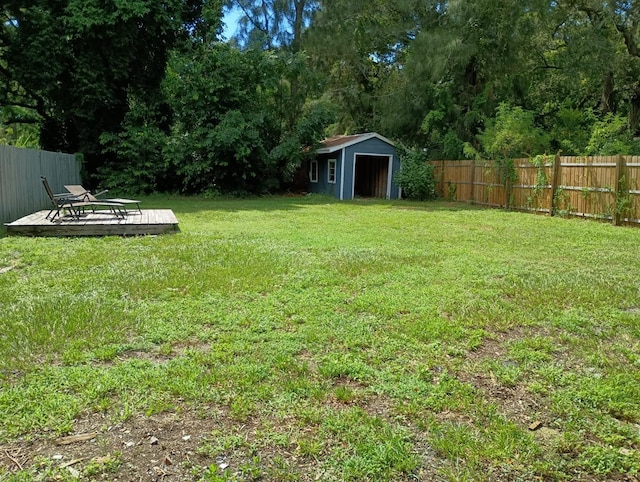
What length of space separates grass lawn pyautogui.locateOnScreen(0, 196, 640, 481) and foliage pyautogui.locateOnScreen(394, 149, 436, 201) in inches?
463

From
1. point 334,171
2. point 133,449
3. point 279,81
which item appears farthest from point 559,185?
point 133,449

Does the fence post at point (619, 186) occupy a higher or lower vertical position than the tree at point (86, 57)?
lower

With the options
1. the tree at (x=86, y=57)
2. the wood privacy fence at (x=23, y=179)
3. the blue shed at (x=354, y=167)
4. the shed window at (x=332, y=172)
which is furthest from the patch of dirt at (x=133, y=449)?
the shed window at (x=332, y=172)

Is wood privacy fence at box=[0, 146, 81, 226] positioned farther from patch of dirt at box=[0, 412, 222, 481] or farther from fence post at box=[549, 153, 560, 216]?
fence post at box=[549, 153, 560, 216]

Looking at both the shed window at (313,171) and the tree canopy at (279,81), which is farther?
the shed window at (313,171)

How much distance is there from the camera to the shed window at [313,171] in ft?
68.9

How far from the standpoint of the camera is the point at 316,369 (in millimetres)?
2918

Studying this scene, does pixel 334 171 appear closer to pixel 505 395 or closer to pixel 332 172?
pixel 332 172

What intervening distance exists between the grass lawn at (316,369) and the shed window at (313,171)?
1542cm

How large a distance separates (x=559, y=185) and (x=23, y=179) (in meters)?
12.6

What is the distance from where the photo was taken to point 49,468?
1.99 meters

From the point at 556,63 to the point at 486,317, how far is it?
19.8 m

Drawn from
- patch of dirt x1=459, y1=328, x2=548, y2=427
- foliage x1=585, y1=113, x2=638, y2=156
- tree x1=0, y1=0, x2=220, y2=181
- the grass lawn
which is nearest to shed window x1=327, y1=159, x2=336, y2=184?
tree x1=0, y1=0, x2=220, y2=181

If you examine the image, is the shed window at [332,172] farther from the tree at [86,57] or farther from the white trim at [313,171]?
the tree at [86,57]
